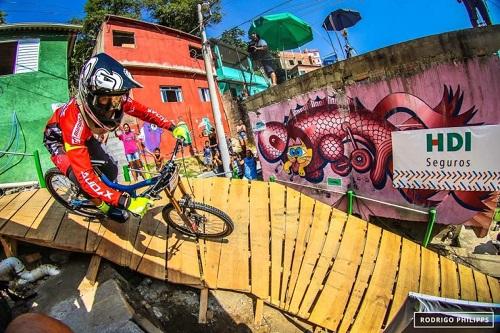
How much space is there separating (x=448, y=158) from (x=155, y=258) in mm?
5784

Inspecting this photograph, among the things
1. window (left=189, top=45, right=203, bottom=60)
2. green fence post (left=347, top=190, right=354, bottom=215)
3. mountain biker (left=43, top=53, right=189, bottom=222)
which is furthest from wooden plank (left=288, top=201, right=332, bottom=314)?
window (left=189, top=45, right=203, bottom=60)

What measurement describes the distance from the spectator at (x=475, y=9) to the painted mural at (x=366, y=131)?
172 centimetres

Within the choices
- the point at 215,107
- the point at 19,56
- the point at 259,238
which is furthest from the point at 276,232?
the point at 19,56

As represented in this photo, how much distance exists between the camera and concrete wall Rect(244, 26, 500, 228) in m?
5.72

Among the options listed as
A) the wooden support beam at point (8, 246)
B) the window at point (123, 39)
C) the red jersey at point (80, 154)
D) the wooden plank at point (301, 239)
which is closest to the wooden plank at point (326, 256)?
the wooden plank at point (301, 239)

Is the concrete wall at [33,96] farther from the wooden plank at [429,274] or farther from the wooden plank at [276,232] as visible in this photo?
the wooden plank at [429,274]

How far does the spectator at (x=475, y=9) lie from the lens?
6.48 meters

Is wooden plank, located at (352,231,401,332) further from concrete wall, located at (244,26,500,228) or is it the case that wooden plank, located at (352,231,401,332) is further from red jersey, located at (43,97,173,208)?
red jersey, located at (43,97,173,208)

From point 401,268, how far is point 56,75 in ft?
61.6

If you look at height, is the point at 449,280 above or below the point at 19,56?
below

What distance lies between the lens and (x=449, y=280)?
197 inches

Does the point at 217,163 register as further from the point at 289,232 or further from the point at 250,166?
the point at 289,232

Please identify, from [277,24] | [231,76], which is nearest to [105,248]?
[277,24]

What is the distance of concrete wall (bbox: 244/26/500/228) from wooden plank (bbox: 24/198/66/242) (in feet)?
19.5
